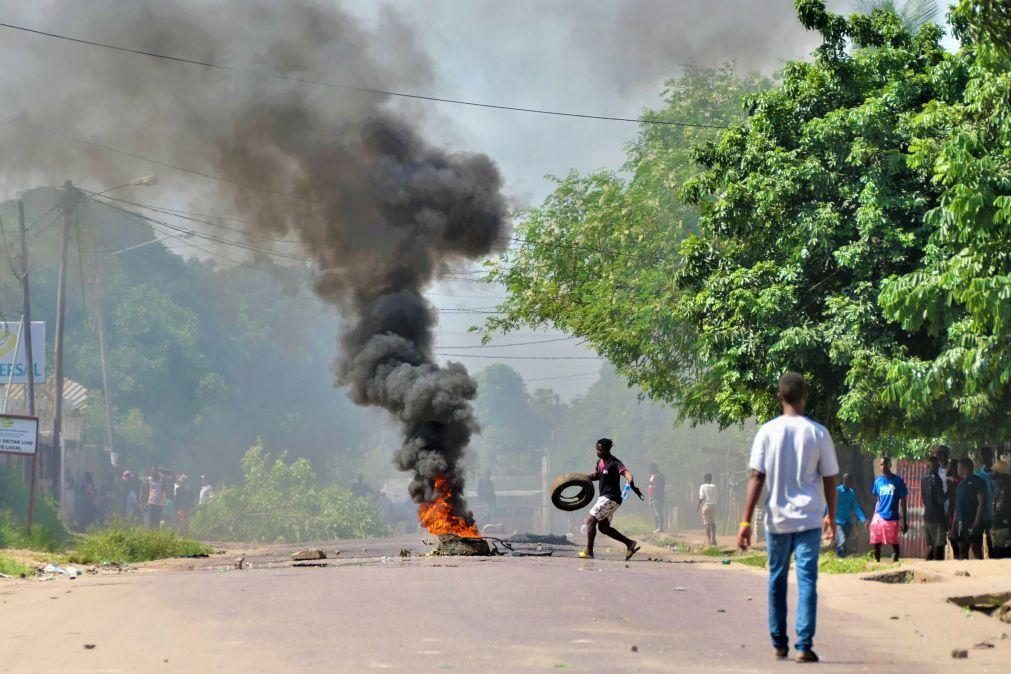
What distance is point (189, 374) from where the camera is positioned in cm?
6144

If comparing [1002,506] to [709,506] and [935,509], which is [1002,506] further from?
[709,506]

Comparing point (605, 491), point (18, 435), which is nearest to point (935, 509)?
point (605, 491)

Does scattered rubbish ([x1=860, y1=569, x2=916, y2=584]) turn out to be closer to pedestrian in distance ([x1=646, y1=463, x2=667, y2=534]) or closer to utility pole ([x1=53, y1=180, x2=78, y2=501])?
utility pole ([x1=53, y1=180, x2=78, y2=501])

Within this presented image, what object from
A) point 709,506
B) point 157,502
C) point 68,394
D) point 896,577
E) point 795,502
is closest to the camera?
point 795,502

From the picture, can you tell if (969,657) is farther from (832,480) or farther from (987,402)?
(987,402)

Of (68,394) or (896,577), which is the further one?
(68,394)

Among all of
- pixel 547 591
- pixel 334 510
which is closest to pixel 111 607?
pixel 547 591

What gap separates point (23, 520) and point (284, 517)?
1298 cm

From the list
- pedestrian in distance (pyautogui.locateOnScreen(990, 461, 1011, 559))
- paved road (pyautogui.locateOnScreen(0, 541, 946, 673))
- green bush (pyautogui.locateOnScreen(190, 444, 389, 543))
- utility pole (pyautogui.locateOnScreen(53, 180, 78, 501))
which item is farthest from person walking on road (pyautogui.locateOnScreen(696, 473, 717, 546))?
paved road (pyautogui.locateOnScreen(0, 541, 946, 673))

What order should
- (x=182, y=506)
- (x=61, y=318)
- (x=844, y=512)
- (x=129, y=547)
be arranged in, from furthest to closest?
(x=182, y=506)
(x=61, y=318)
(x=129, y=547)
(x=844, y=512)

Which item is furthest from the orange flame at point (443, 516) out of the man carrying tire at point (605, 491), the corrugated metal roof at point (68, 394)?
the corrugated metal roof at point (68, 394)

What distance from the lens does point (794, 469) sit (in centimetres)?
739

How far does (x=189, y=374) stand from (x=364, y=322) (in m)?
36.1

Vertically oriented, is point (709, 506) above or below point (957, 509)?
below
